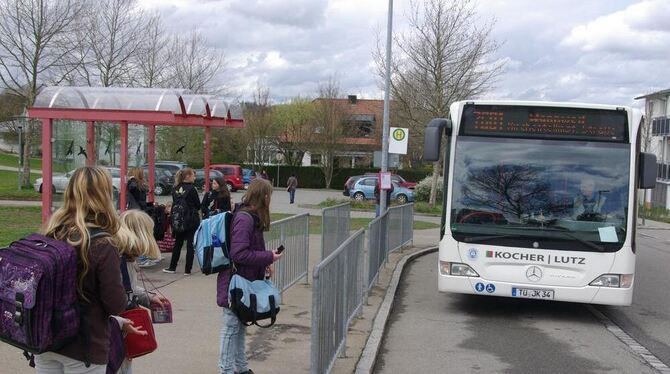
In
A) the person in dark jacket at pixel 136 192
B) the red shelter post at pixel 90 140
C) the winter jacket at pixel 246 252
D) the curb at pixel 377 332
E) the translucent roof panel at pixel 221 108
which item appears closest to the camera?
the winter jacket at pixel 246 252

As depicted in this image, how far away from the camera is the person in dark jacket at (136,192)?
1028 centimetres

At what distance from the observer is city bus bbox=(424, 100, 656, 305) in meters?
8.45

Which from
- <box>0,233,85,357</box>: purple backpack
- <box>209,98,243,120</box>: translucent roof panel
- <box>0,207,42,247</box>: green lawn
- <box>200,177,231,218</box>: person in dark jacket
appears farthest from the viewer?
<box>0,207,42,247</box>: green lawn

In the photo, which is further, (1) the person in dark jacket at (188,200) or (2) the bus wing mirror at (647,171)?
(1) the person in dark jacket at (188,200)

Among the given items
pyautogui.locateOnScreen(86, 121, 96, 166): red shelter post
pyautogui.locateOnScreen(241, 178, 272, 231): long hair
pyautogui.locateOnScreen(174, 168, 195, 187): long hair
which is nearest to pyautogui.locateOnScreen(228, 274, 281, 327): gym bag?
pyautogui.locateOnScreen(241, 178, 272, 231): long hair

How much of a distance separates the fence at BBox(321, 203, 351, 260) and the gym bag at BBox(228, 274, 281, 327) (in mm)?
5109

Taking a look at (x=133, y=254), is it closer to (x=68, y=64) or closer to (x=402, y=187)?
(x=68, y=64)

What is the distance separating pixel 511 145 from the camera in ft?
29.3

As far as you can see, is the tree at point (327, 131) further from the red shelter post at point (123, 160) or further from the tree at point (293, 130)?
the red shelter post at point (123, 160)

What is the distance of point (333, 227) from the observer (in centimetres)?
1112

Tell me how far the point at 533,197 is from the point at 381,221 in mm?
2994

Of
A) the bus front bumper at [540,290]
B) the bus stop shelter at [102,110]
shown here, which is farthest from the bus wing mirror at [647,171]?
the bus stop shelter at [102,110]

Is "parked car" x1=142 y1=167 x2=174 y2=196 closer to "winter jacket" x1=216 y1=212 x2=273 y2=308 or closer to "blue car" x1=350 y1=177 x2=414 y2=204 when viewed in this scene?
"blue car" x1=350 y1=177 x2=414 y2=204

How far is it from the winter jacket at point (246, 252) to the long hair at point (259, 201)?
5cm
